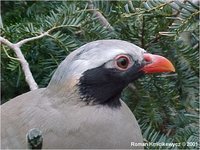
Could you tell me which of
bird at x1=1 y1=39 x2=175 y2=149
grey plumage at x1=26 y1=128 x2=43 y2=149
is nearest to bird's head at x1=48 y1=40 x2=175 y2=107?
bird at x1=1 y1=39 x2=175 y2=149

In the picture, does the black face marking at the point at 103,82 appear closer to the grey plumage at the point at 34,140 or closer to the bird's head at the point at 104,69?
the bird's head at the point at 104,69

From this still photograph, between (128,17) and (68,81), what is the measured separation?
0.25 metres

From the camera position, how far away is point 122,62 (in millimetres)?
1475

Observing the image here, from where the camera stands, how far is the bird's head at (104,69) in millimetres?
1412

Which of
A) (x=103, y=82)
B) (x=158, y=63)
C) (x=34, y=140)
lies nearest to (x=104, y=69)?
(x=103, y=82)

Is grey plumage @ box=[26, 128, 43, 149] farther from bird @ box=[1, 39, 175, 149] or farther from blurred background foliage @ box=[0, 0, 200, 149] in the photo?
blurred background foliage @ box=[0, 0, 200, 149]

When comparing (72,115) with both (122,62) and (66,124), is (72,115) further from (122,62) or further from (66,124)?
(122,62)

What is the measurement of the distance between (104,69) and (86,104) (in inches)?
4.4

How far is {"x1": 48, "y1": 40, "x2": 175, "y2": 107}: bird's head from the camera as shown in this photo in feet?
4.63

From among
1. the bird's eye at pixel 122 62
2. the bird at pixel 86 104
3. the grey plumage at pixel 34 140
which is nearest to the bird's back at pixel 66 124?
the bird at pixel 86 104

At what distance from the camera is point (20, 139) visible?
4.45 feet

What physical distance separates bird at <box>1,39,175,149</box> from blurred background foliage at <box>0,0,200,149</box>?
8 centimetres

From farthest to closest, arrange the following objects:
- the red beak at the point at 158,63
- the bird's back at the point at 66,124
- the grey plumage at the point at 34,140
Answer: the red beak at the point at 158,63 → the bird's back at the point at 66,124 → the grey plumage at the point at 34,140

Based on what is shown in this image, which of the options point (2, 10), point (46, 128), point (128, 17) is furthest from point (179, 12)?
point (2, 10)
